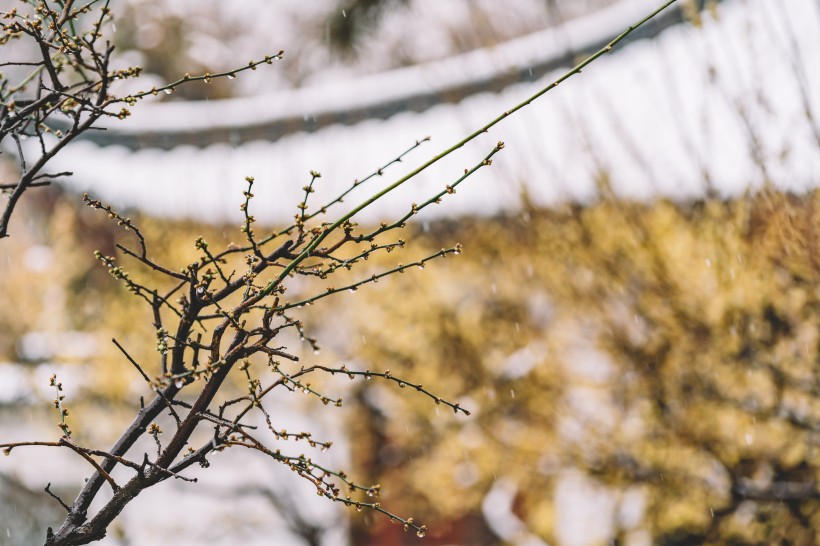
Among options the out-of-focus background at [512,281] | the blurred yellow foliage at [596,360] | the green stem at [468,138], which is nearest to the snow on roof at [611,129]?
the out-of-focus background at [512,281]

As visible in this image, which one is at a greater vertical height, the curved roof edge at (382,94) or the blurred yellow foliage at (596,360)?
the curved roof edge at (382,94)

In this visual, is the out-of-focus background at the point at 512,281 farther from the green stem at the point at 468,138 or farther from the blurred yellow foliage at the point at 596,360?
the green stem at the point at 468,138

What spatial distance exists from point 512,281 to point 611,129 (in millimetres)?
1798

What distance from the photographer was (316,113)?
6.74 meters

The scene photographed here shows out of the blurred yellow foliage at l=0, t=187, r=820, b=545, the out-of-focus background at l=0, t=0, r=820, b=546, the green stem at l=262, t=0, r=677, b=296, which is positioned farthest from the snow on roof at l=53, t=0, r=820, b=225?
the green stem at l=262, t=0, r=677, b=296

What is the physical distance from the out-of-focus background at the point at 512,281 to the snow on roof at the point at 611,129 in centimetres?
1

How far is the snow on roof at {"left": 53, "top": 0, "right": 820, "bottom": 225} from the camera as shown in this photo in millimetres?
2635

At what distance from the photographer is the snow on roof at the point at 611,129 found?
2.63 m

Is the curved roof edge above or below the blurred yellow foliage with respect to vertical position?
above

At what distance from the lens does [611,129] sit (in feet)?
11.2

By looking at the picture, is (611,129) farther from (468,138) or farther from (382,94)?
(382,94)

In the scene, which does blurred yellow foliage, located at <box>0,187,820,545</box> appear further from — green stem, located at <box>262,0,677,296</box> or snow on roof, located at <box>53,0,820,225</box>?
green stem, located at <box>262,0,677,296</box>

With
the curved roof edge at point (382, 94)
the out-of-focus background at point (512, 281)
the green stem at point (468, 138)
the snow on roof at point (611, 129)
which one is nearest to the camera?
the green stem at point (468, 138)

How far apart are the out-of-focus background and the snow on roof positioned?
0.01m
